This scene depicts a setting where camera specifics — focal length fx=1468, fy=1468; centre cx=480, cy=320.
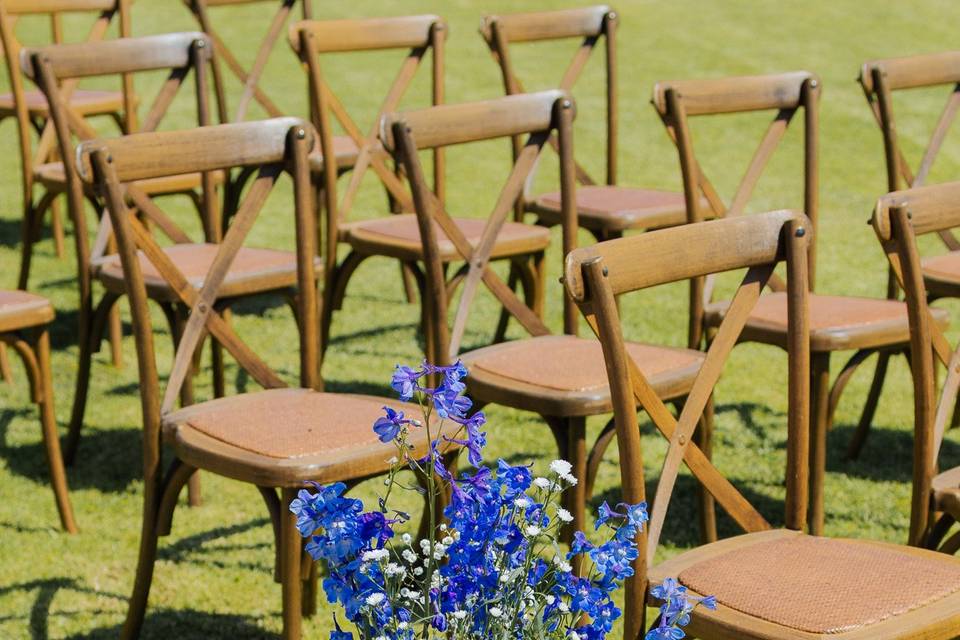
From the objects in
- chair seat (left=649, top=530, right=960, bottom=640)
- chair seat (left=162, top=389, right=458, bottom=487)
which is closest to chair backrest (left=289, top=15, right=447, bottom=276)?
chair seat (left=162, top=389, right=458, bottom=487)

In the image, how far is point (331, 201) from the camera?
4273 millimetres

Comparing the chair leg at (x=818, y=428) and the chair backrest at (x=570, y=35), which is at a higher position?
the chair backrest at (x=570, y=35)

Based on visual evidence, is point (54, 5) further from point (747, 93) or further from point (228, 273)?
point (747, 93)

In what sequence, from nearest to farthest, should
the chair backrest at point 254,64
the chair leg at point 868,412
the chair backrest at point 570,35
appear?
1. the chair leg at point 868,412
2. the chair backrest at point 570,35
3. the chair backrest at point 254,64

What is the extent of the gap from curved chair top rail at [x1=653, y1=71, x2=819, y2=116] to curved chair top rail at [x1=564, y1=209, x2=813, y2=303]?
1418 mm

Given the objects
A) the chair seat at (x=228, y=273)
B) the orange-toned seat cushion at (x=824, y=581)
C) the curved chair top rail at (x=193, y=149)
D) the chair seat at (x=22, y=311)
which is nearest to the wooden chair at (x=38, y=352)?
the chair seat at (x=22, y=311)

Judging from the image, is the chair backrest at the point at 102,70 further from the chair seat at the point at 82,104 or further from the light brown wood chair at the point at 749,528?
the light brown wood chair at the point at 749,528

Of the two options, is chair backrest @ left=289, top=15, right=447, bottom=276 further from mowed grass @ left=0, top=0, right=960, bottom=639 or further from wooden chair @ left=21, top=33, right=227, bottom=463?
mowed grass @ left=0, top=0, right=960, bottom=639

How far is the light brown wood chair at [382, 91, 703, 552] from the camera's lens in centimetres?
292

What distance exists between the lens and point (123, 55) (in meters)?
3.92

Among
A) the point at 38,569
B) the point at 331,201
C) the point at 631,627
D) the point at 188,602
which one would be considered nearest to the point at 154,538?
the point at 188,602

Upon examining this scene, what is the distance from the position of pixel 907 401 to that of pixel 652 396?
267cm

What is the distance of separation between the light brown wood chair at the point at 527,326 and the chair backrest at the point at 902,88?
1.15 meters

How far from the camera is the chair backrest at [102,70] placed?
3.78 metres
